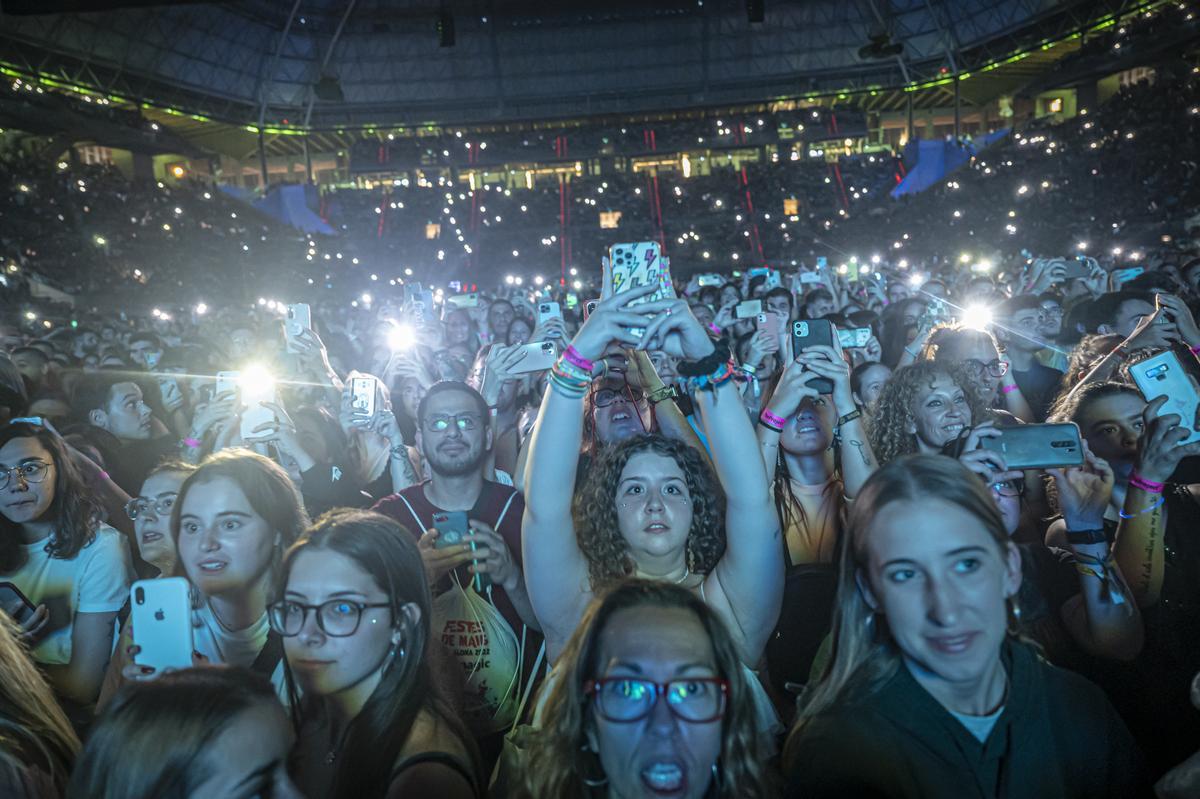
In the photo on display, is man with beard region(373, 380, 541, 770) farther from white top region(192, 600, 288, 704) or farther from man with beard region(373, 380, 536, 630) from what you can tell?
white top region(192, 600, 288, 704)

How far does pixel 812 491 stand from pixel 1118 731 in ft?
5.47

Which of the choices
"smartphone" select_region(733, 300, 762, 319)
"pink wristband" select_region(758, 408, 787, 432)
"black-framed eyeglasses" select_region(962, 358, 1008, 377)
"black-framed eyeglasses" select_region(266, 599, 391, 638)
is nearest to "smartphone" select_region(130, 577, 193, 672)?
"black-framed eyeglasses" select_region(266, 599, 391, 638)

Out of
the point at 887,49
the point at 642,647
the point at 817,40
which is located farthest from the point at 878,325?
the point at 817,40

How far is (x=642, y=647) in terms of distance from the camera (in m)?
1.66

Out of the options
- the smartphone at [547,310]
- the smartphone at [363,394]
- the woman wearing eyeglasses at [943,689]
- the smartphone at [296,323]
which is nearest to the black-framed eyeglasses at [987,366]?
the woman wearing eyeglasses at [943,689]

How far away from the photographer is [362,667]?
192cm

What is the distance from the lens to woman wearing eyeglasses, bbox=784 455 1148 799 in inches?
64.1

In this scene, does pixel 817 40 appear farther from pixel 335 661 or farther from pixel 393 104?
pixel 335 661

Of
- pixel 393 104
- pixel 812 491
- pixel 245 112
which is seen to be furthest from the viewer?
pixel 393 104

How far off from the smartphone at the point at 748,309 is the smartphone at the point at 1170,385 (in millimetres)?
3734

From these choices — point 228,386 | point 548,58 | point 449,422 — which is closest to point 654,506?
point 449,422

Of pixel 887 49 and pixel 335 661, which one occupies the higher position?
pixel 887 49

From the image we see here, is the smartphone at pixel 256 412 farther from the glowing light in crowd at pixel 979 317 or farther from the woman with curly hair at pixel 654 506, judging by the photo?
the glowing light in crowd at pixel 979 317

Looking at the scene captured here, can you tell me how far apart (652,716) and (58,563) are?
2590 millimetres
